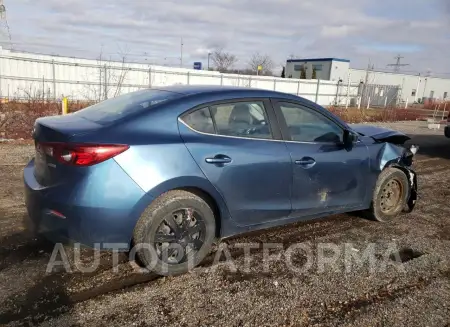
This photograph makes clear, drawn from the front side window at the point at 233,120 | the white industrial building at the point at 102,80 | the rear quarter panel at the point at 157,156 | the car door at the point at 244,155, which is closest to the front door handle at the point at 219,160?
the car door at the point at 244,155

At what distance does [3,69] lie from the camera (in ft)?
67.2

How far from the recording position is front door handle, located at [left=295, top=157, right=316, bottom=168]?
362 cm

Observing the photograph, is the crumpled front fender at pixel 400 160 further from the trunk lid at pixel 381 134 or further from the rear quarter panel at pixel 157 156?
the rear quarter panel at pixel 157 156

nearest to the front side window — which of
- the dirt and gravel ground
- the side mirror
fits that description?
the side mirror

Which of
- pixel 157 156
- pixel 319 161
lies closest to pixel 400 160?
pixel 319 161

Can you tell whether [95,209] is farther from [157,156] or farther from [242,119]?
[242,119]

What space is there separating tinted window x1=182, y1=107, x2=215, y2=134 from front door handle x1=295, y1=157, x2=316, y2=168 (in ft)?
3.18

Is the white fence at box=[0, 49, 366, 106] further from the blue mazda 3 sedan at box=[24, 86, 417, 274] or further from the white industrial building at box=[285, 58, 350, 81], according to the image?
the white industrial building at box=[285, 58, 350, 81]

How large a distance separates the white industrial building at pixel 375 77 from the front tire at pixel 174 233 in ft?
150

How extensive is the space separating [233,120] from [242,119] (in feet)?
0.33

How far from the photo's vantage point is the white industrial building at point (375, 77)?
51.1 metres

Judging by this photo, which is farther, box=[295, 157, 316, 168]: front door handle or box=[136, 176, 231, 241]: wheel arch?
box=[295, 157, 316, 168]: front door handle

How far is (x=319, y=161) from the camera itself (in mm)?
3760

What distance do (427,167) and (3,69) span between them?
21522 mm
